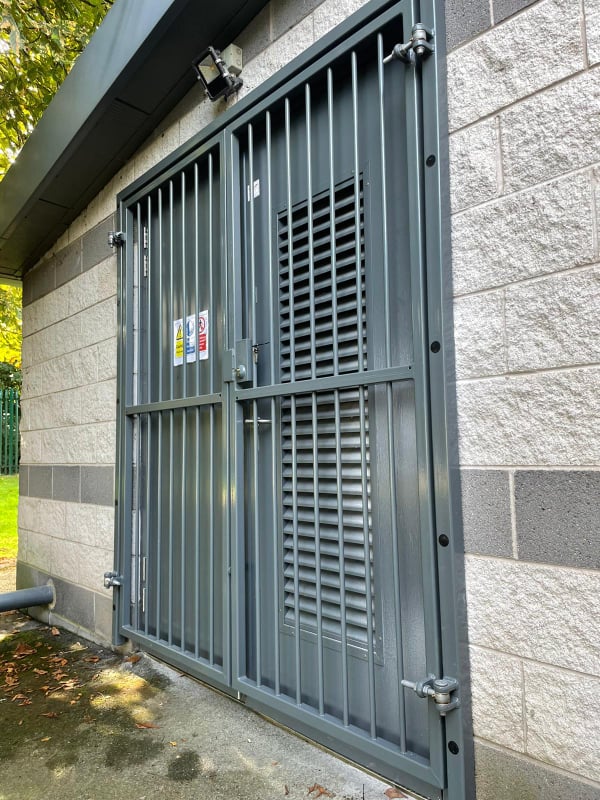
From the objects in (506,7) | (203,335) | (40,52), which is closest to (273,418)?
(203,335)

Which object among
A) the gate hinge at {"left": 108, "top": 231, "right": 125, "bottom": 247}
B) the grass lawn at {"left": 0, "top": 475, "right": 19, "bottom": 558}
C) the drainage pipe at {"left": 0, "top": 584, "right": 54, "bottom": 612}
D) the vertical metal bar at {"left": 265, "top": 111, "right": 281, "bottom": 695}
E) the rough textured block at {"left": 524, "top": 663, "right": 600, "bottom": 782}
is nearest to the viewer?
the rough textured block at {"left": 524, "top": 663, "right": 600, "bottom": 782}

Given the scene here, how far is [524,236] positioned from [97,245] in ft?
9.35

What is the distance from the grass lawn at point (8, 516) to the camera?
20.9ft

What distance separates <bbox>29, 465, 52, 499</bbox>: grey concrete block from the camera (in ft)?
12.9

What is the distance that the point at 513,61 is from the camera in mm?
1566

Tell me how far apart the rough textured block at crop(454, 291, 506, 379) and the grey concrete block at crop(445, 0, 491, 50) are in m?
0.81

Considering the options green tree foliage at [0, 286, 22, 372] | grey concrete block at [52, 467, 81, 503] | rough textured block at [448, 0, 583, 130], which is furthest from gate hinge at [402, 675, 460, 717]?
green tree foliage at [0, 286, 22, 372]

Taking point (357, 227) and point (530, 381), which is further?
point (357, 227)

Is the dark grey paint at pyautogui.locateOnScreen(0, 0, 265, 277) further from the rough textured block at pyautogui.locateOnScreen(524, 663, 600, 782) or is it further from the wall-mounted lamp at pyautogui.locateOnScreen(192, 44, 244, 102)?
the rough textured block at pyautogui.locateOnScreen(524, 663, 600, 782)

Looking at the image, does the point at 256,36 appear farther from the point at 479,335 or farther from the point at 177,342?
the point at 479,335

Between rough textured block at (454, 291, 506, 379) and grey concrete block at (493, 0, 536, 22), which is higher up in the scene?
grey concrete block at (493, 0, 536, 22)

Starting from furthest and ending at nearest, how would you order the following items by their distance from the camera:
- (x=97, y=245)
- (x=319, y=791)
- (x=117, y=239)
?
(x=97, y=245) < (x=117, y=239) < (x=319, y=791)

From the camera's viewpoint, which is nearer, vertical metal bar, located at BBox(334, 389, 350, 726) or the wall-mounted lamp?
vertical metal bar, located at BBox(334, 389, 350, 726)

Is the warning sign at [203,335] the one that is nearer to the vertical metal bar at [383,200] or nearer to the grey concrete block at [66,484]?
the vertical metal bar at [383,200]
